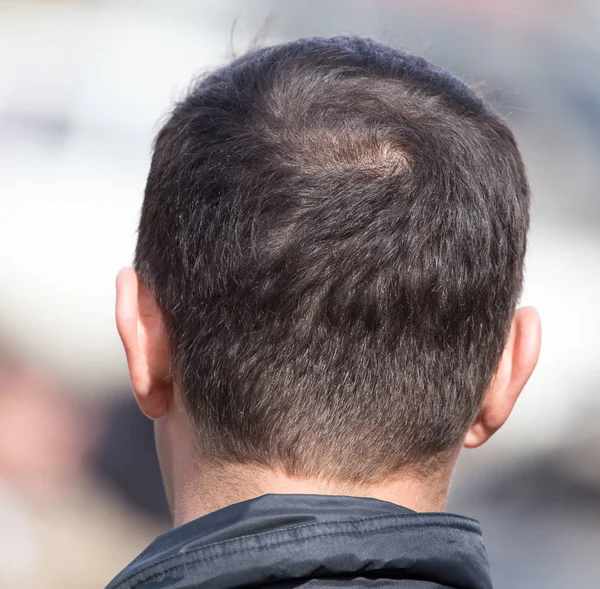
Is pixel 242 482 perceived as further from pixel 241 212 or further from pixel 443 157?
pixel 443 157

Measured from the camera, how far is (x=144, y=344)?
91 centimetres

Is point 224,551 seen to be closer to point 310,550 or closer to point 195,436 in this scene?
point 310,550

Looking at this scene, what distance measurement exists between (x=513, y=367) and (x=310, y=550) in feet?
1.26

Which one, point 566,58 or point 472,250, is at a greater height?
point 566,58

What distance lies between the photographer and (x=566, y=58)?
13.0ft

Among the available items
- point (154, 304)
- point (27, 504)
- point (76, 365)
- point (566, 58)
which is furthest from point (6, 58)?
point (154, 304)

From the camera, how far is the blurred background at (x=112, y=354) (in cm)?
291

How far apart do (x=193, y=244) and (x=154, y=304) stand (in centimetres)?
9

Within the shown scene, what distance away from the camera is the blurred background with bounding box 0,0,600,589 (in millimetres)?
2908

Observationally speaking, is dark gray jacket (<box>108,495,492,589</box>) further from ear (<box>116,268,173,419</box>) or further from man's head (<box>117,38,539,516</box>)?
ear (<box>116,268,173,419</box>)

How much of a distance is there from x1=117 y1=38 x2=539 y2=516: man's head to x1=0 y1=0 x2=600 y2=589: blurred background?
6.24ft

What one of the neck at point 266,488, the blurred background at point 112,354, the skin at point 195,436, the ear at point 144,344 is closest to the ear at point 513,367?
the skin at point 195,436

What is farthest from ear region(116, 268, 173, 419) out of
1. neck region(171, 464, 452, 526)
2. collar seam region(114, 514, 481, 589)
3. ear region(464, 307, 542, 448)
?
ear region(464, 307, 542, 448)

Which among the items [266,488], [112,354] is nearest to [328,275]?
[266,488]
